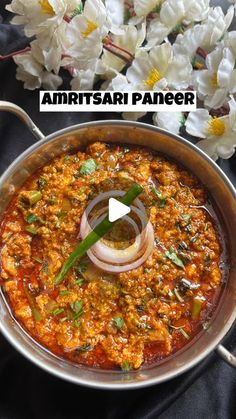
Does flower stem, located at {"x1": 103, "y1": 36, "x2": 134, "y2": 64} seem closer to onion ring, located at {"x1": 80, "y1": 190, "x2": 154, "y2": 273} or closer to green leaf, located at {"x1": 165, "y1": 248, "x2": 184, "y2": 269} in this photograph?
onion ring, located at {"x1": 80, "y1": 190, "x2": 154, "y2": 273}

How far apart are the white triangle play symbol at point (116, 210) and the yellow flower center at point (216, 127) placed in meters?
0.36

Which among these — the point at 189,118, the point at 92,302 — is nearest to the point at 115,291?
the point at 92,302

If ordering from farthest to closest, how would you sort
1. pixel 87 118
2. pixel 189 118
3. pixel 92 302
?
1. pixel 87 118
2. pixel 189 118
3. pixel 92 302

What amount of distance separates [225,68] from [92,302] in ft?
2.69

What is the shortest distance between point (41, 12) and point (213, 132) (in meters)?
0.65

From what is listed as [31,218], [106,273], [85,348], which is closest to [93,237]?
[106,273]

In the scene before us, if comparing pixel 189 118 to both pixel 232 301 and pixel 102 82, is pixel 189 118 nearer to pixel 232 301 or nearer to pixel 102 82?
pixel 102 82

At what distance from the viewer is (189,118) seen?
2066 mm

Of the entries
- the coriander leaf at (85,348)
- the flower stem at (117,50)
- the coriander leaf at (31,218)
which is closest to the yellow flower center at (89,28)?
the flower stem at (117,50)

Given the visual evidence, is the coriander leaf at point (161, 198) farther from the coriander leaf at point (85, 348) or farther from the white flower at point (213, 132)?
the coriander leaf at point (85, 348)

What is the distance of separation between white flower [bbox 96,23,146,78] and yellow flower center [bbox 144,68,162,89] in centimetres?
9

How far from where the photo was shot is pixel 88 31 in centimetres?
200

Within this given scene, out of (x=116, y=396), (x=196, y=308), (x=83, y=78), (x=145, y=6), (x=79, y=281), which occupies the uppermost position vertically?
(x=145, y=6)

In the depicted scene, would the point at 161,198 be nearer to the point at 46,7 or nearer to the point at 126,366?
the point at 126,366
